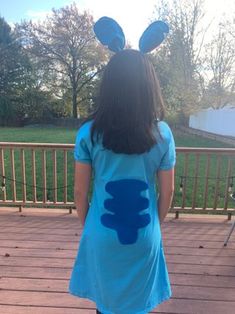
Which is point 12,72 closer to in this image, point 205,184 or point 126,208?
point 205,184

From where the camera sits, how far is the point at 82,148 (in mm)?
1146

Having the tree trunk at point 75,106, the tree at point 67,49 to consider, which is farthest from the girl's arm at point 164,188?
the tree trunk at point 75,106

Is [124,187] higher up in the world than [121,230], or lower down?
higher up

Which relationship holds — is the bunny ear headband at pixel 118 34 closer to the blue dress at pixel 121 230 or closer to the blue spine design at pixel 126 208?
the blue dress at pixel 121 230

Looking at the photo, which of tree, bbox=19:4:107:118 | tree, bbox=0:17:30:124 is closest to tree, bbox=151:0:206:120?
tree, bbox=19:4:107:118

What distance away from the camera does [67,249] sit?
116 inches

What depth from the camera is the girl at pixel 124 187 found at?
1.10 m

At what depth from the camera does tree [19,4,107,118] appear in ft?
85.0

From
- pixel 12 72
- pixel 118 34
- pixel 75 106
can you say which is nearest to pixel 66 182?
pixel 118 34

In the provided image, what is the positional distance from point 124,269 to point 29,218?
2.73 metres

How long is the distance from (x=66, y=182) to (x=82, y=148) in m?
2.89

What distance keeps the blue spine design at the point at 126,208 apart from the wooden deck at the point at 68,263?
1.18m

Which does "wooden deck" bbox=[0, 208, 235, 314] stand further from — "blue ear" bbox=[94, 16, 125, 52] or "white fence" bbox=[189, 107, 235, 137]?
"white fence" bbox=[189, 107, 235, 137]

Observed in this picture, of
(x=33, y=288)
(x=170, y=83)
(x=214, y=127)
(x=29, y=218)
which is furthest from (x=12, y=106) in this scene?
(x=33, y=288)
